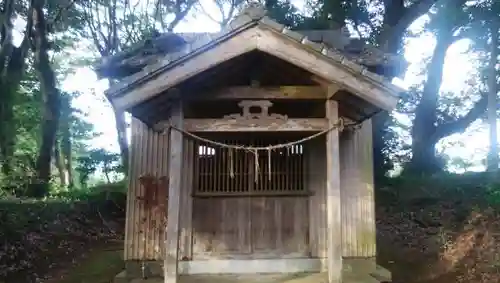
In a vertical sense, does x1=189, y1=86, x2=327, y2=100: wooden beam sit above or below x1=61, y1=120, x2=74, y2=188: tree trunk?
below

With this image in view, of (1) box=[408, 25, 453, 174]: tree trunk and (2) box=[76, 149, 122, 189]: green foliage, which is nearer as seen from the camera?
(2) box=[76, 149, 122, 189]: green foliage

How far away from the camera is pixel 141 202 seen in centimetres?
867

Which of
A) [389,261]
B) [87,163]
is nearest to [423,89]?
[389,261]

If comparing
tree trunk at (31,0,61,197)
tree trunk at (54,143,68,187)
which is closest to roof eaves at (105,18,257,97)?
tree trunk at (31,0,61,197)

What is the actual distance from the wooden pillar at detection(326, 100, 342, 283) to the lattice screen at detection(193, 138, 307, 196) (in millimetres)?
1696

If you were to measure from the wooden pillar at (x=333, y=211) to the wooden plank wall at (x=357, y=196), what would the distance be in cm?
170

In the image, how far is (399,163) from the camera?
18906 mm

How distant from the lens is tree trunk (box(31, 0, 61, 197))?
651 inches

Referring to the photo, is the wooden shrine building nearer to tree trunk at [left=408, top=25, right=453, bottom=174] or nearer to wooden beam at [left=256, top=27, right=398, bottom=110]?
wooden beam at [left=256, top=27, right=398, bottom=110]

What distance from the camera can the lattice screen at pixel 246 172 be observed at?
8.71m

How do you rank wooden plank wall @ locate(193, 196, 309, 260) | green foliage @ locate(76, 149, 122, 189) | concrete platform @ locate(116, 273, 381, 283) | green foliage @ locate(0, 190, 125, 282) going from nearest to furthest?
concrete platform @ locate(116, 273, 381, 283) < wooden plank wall @ locate(193, 196, 309, 260) < green foliage @ locate(0, 190, 125, 282) < green foliage @ locate(76, 149, 122, 189)

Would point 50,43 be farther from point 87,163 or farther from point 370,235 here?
point 370,235

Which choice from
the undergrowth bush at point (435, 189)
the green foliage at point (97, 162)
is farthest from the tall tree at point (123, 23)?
Answer: the undergrowth bush at point (435, 189)

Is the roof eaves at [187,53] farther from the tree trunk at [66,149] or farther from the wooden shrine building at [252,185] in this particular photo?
the tree trunk at [66,149]
